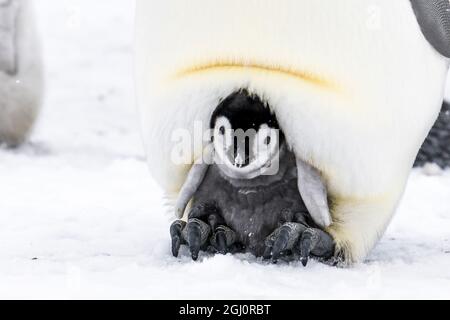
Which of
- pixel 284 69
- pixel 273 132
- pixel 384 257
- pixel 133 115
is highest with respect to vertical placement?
pixel 284 69

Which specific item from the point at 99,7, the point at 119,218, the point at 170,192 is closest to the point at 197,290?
the point at 170,192

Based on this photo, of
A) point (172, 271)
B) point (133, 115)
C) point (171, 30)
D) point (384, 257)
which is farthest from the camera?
point (133, 115)

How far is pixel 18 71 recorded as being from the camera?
4332 millimetres

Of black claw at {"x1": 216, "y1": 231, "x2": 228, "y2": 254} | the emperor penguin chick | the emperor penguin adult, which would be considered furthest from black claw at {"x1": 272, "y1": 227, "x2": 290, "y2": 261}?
the emperor penguin adult

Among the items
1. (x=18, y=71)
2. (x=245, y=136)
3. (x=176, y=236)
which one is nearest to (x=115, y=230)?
(x=176, y=236)

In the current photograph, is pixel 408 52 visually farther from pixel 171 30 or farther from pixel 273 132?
pixel 171 30

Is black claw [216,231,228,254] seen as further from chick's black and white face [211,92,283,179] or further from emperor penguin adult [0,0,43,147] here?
emperor penguin adult [0,0,43,147]

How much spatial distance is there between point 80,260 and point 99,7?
4696 mm

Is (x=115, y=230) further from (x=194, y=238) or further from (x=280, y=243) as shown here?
(x=280, y=243)

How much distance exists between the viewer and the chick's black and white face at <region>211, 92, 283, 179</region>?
192 cm

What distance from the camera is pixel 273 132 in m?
1.92

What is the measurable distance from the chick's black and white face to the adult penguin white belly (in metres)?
0.03

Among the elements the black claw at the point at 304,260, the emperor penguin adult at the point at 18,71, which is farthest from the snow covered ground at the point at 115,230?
the emperor penguin adult at the point at 18,71

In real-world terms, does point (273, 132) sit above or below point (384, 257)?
above
